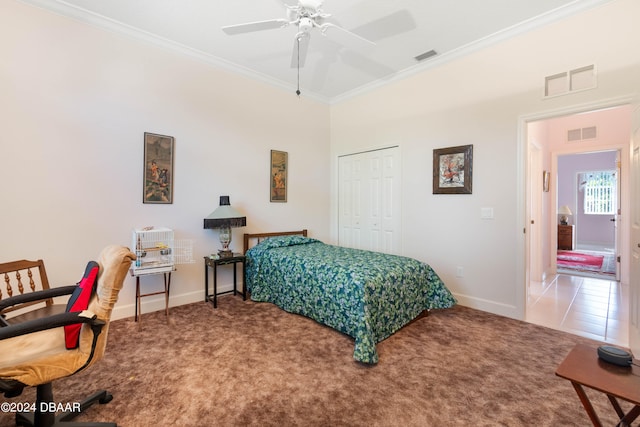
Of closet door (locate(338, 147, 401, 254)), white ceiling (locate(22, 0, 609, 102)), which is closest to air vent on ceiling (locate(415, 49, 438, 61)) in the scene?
white ceiling (locate(22, 0, 609, 102))

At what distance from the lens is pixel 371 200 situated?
15.0 ft

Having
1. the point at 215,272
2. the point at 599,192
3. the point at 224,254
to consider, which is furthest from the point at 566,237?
the point at 215,272

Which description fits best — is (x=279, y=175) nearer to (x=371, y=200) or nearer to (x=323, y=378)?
(x=371, y=200)

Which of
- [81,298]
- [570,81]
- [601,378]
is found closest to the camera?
[601,378]

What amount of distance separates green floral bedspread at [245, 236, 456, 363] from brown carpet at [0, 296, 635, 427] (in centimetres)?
16

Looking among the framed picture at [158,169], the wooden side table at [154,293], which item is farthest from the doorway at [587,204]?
the framed picture at [158,169]

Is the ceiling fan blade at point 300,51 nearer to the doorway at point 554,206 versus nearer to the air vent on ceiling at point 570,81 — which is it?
the air vent on ceiling at point 570,81

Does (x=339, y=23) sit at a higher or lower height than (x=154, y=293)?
higher

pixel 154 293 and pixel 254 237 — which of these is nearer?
pixel 154 293

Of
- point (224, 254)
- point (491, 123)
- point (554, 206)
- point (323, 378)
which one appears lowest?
point (323, 378)

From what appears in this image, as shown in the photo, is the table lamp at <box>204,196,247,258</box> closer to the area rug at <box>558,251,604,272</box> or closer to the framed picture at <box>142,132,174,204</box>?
the framed picture at <box>142,132,174,204</box>

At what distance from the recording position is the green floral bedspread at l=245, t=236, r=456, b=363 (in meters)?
2.42

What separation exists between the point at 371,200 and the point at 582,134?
3.64 meters

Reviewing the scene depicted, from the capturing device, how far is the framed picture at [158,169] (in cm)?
321
